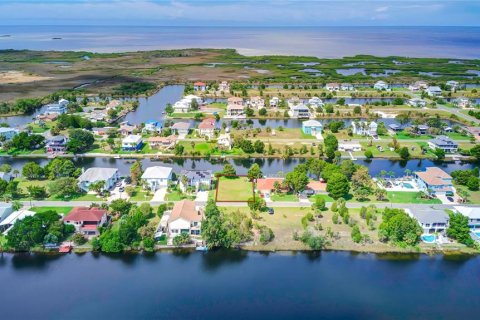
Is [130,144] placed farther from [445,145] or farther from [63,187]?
[445,145]

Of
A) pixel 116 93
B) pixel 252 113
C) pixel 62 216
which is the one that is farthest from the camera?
pixel 116 93

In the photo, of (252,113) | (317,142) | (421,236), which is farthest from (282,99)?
(421,236)

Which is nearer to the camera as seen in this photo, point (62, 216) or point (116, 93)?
point (62, 216)

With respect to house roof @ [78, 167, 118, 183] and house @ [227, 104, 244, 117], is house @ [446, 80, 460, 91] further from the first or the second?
house roof @ [78, 167, 118, 183]

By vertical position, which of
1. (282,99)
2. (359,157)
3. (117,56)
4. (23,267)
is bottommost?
(23,267)

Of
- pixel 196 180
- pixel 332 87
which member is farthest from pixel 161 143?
pixel 332 87

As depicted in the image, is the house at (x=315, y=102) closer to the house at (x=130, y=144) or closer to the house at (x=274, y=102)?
the house at (x=274, y=102)

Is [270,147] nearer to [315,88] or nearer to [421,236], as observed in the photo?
[421,236]
